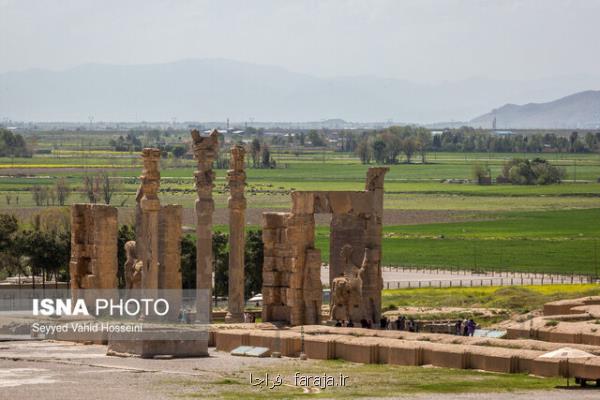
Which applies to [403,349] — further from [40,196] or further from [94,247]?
[40,196]

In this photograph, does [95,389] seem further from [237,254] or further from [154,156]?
[237,254]

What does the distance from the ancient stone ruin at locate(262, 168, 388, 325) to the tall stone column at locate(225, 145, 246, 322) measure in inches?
71.2

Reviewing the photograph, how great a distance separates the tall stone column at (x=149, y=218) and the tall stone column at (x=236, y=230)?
351cm

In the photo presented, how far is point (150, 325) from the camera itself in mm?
42250

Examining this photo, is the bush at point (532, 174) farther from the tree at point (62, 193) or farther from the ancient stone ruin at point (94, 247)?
the ancient stone ruin at point (94, 247)

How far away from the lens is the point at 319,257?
154ft

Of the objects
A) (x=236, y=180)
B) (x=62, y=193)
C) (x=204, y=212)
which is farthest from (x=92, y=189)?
(x=204, y=212)

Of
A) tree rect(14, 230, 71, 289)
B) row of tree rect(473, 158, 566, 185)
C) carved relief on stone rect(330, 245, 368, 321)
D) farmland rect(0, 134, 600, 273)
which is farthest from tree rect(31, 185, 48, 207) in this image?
carved relief on stone rect(330, 245, 368, 321)

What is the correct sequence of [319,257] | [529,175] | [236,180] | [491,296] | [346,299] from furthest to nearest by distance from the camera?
[529,175]
[491,296]
[236,180]
[346,299]
[319,257]

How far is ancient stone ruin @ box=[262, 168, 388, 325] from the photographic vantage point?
47.1 metres

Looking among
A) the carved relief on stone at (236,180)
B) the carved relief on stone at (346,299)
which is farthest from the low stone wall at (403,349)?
the carved relief on stone at (236,180)

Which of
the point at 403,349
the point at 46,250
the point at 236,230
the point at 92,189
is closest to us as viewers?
the point at 403,349

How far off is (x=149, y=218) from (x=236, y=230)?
4563 mm

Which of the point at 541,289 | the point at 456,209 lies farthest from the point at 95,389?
the point at 456,209
